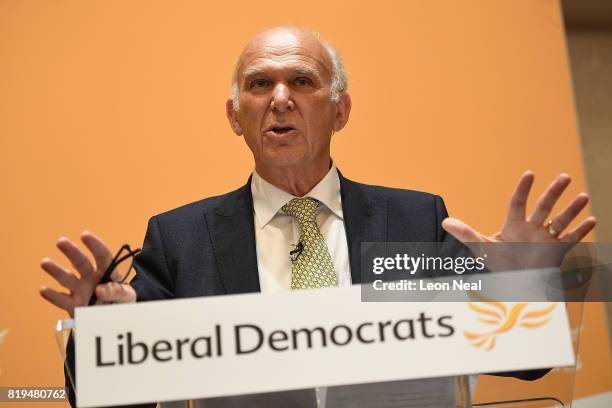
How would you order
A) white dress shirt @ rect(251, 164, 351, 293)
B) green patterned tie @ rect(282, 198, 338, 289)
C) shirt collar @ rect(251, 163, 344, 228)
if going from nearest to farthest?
green patterned tie @ rect(282, 198, 338, 289) → white dress shirt @ rect(251, 164, 351, 293) → shirt collar @ rect(251, 163, 344, 228)

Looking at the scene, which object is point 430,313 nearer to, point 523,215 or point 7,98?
point 523,215

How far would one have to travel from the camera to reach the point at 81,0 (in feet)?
9.66

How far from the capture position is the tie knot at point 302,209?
1941 mm

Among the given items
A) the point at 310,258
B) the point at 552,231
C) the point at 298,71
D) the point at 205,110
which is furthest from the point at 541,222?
the point at 205,110

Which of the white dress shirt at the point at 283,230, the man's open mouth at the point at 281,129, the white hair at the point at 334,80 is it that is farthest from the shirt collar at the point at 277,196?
the white hair at the point at 334,80

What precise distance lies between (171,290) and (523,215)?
0.96m

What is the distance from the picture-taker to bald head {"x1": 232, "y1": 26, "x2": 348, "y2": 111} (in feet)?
7.06

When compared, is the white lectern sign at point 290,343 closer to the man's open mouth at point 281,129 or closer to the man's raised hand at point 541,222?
the man's raised hand at point 541,222

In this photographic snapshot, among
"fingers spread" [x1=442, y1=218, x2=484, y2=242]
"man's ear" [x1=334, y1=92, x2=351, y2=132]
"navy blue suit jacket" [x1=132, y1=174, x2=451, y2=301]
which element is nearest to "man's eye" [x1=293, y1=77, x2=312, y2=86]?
"man's ear" [x1=334, y1=92, x2=351, y2=132]

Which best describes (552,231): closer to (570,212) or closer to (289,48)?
(570,212)

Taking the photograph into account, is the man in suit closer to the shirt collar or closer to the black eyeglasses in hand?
the shirt collar

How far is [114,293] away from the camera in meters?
1.27

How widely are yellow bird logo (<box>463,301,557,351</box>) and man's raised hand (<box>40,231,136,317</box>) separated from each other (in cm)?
64

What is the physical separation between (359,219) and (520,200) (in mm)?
719
